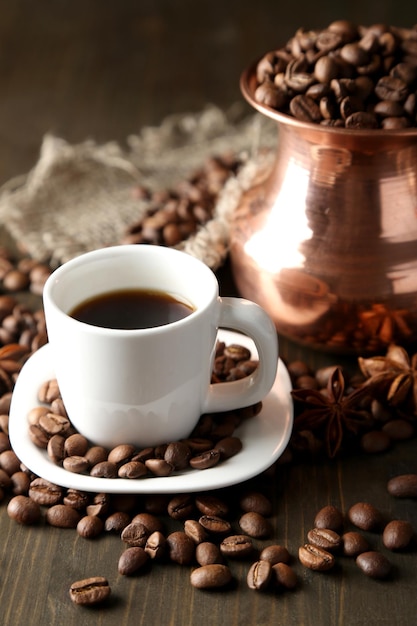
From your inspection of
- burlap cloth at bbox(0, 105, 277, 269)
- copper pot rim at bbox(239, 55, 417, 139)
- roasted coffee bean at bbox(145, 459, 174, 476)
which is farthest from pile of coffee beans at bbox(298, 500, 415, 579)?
burlap cloth at bbox(0, 105, 277, 269)

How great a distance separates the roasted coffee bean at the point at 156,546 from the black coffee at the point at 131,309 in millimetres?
295

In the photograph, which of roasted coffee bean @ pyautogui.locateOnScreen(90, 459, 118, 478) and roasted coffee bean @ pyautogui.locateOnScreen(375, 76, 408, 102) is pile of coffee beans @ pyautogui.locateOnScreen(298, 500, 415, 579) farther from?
→ roasted coffee bean @ pyautogui.locateOnScreen(375, 76, 408, 102)

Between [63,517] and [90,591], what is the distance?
0.14 meters

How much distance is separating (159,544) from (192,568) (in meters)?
0.05

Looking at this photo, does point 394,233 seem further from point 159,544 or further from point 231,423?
point 159,544

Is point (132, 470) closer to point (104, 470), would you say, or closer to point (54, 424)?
point (104, 470)

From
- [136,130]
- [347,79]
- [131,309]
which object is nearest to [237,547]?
[131,309]

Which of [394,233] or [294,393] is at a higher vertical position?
[394,233]

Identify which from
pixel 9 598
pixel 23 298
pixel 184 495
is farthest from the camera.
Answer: pixel 23 298

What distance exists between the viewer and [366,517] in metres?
1.22

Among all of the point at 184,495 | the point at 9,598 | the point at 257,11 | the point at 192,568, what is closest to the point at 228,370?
the point at 184,495

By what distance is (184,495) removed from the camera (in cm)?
124

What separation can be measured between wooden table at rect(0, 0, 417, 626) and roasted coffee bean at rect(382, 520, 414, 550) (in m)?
0.02

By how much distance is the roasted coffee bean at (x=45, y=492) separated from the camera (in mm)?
1236
